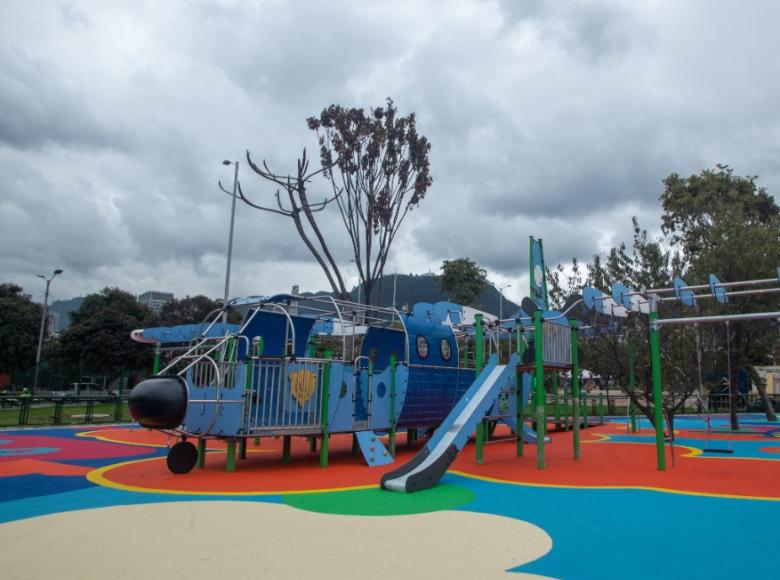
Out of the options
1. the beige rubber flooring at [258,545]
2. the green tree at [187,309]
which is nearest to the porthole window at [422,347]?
the beige rubber flooring at [258,545]

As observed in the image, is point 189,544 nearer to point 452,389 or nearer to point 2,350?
point 452,389

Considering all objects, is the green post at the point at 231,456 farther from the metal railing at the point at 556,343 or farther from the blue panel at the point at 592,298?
the blue panel at the point at 592,298

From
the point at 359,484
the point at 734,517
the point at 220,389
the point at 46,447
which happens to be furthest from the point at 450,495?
the point at 46,447

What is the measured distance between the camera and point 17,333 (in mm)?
44906

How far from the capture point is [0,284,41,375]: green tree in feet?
145

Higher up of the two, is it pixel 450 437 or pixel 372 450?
pixel 450 437

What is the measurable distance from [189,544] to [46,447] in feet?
36.3

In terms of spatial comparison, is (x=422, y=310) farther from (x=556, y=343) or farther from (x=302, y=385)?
(x=302, y=385)

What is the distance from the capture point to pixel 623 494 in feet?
26.8

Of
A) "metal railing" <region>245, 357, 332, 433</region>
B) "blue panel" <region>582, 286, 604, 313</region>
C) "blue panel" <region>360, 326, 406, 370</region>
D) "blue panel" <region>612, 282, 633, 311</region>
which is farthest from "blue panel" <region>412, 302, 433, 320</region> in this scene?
"blue panel" <region>612, 282, 633, 311</region>

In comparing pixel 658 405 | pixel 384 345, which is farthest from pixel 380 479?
pixel 384 345

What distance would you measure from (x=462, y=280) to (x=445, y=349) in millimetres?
34476

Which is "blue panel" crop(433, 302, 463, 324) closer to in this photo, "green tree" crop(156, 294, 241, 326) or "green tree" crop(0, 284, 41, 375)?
"green tree" crop(0, 284, 41, 375)

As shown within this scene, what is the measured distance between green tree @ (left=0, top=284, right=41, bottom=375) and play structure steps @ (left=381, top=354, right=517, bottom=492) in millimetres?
45156
